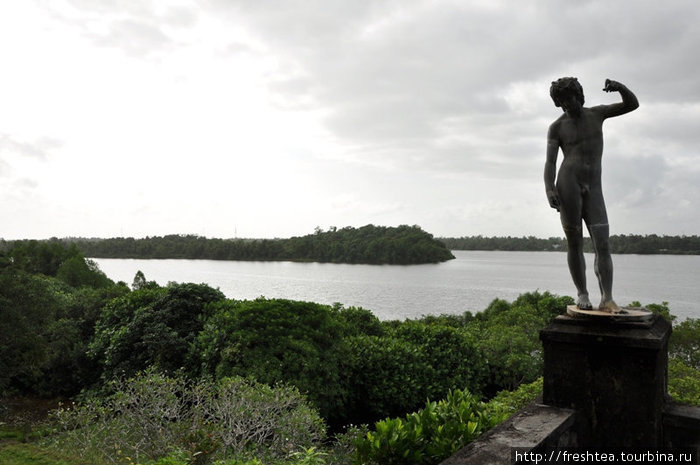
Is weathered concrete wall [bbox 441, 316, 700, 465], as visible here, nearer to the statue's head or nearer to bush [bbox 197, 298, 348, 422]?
the statue's head

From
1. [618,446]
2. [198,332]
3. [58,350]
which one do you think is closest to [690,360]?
[618,446]

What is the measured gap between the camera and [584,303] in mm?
4000

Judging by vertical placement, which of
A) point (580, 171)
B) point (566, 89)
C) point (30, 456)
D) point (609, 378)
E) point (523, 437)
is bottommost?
point (30, 456)

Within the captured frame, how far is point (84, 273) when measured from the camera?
34.6 m

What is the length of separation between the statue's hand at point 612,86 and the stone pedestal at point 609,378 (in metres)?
1.86

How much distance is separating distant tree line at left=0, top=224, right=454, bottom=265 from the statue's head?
7718cm

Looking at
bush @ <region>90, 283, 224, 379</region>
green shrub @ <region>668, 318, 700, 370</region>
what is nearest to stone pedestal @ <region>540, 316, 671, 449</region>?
bush @ <region>90, 283, 224, 379</region>

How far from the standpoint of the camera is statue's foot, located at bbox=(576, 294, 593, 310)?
12.9 feet

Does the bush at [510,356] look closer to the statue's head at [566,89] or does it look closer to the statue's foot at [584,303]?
the statue's foot at [584,303]

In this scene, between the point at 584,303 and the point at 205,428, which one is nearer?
the point at 584,303

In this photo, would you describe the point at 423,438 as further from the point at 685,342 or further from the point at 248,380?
the point at 685,342

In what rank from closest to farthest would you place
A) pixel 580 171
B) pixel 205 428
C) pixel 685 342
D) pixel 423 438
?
pixel 580 171 → pixel 423 438 → pixel 205 428 → pixel 685 342

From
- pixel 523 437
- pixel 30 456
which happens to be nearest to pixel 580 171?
pixel 523 437

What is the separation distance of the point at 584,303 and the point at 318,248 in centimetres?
8515
